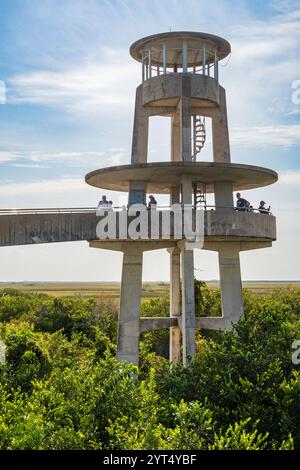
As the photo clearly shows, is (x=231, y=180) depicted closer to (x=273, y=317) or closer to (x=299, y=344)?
(x=273, y=317)

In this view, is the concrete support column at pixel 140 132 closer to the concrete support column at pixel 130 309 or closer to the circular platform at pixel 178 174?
the circular platform at pixel 178 174

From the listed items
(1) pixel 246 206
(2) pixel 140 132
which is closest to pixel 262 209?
(1) pixel 246 206

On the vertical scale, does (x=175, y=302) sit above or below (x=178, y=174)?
below

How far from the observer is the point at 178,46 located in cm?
2619

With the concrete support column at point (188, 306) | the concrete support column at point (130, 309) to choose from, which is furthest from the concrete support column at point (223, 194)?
the concrete support column at point (130, 309)

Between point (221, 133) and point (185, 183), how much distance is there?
3.64 meters

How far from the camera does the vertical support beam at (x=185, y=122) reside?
25188 mm

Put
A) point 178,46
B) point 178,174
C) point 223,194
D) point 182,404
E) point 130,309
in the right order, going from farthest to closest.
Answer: point 178,46 < point 130,309 < point 223,194 < point 178,174 < point 182,404

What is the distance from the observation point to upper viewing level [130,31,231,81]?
25.7 m

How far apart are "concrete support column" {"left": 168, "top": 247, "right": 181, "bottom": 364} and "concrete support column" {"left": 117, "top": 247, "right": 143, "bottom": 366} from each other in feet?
10.1

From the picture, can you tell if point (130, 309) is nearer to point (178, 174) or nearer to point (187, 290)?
point (187, 290)

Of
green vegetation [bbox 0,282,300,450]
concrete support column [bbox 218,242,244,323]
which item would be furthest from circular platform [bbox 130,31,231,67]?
green vegetation [bbox 0,282,300,450]

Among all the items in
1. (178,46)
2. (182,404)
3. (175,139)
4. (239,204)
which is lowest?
(182,404)

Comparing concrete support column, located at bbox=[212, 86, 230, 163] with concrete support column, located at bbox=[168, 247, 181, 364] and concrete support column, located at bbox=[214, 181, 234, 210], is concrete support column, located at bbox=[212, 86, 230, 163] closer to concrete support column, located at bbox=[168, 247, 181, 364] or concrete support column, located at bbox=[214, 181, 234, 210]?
concrete support column, located at bbox=[214, 181, 234, 210]
